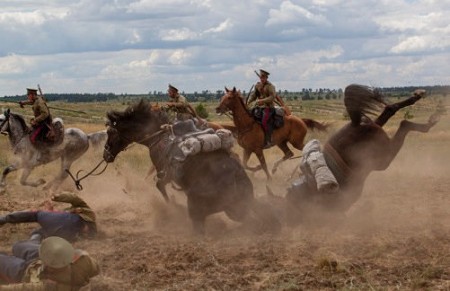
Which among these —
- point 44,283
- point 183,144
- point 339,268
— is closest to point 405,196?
point 183,144

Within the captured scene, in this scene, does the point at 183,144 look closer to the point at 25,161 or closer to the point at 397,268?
the point at 397,268

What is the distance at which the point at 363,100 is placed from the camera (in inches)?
349

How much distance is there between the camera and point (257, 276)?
6.59m

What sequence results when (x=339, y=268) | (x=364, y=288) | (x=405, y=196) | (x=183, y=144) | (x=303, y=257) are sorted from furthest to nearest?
(x=405, y=196) < (x=183, y=144) < (x=303, y=257) < (x=339, y=268) < (x=364, y=288)

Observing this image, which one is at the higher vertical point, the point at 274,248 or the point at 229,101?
the point at 229,101

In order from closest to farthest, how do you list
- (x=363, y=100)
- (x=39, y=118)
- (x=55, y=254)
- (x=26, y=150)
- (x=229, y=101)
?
(x=55, y=254), (x=363, y=100), (x=39, y=118), (x=26, y=150), (x=229, y=101)

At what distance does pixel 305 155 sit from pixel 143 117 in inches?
106

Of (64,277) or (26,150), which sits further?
(26,150)

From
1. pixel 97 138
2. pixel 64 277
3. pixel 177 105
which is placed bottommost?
pixel 97 138

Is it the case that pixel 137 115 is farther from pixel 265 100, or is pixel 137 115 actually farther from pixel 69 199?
pixel 265 100

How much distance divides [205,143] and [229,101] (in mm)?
6549

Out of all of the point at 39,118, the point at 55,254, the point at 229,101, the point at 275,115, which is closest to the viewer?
the point at 55,254

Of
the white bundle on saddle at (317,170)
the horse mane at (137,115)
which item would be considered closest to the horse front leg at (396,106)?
the white bundle on saddle at (317,170)

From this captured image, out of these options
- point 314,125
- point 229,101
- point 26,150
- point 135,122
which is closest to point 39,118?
point 26,150
